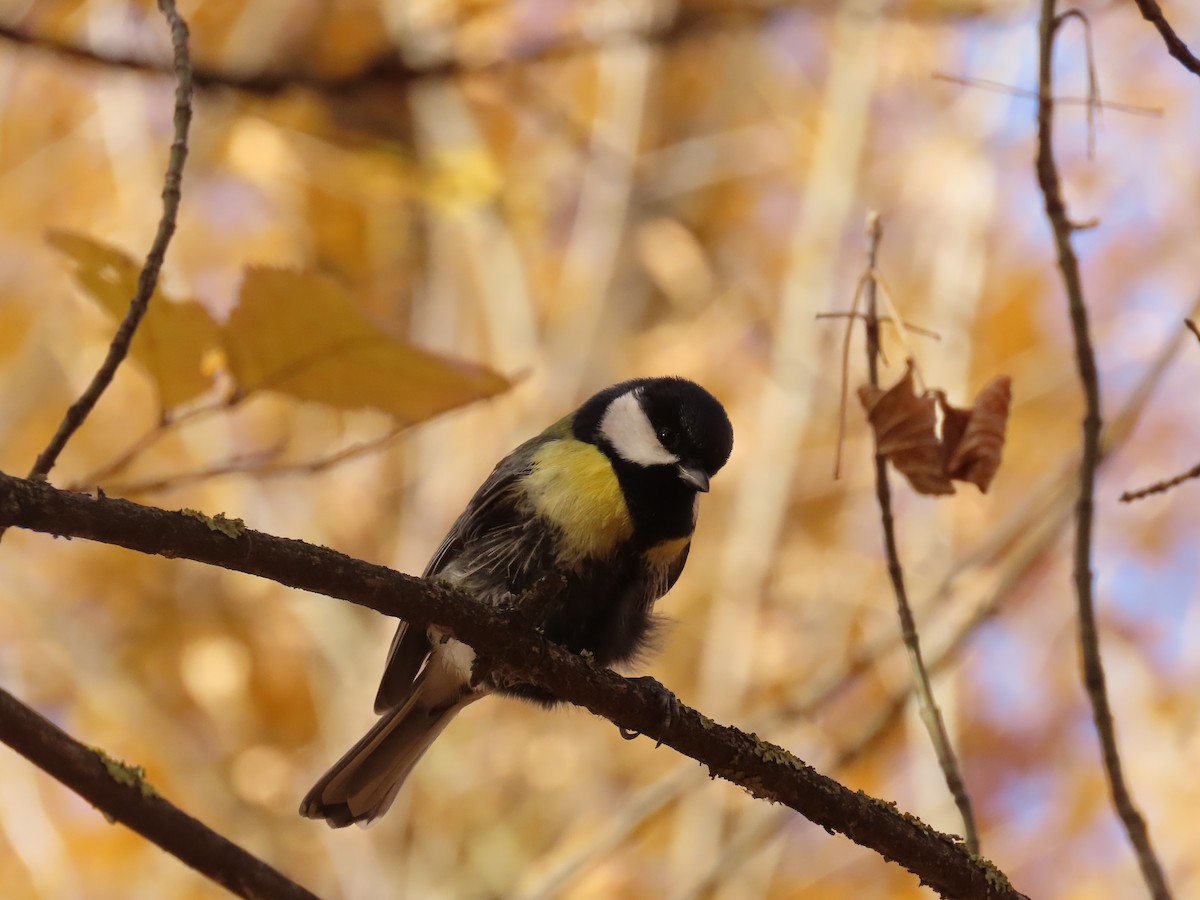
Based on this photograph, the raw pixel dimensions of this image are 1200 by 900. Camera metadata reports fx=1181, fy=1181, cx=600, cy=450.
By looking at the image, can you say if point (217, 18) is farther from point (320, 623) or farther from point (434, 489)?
point (320, 623)

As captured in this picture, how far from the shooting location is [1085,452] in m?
2.33

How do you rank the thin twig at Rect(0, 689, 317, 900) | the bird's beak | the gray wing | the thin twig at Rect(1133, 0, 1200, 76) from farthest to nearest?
the gray wing
the bird's beak
the thin twig at Rect(1133, 0, 1200, 76)
the thin twig at Rect(0, 689, 317, 900)

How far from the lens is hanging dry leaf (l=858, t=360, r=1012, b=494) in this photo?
8.37 ft

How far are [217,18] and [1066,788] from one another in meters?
6.90

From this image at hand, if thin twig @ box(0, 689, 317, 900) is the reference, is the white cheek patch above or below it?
above

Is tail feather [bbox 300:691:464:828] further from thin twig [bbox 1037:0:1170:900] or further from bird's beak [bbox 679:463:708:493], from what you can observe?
thin twig [bbox 1037:0:1170:900]

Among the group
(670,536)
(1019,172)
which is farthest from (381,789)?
(1019,172)

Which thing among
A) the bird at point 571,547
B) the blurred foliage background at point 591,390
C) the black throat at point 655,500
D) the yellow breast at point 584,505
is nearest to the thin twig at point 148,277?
the bird at point 571,547

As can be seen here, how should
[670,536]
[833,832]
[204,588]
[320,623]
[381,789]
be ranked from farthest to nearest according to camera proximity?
[204,588]
[320,623]
[381,789]
[670,536]
[833,832]

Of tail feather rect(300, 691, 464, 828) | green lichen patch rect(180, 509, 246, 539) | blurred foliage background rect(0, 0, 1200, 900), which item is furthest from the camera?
blurred foliage background rect(0, 0, 1200, 900)

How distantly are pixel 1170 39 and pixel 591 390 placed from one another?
4.97m

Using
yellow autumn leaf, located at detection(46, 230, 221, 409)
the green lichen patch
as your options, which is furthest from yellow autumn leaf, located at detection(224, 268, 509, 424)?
the green lichen patch

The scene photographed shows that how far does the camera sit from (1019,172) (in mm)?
7273

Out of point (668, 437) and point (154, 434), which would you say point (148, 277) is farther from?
point (668, 437)
